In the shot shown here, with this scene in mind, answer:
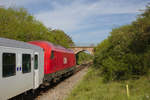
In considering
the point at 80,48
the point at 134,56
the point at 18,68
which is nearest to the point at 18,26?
the point at 134,56

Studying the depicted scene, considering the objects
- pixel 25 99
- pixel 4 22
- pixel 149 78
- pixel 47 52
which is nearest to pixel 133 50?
pixel 149 78

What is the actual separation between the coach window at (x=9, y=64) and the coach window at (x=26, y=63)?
85cm

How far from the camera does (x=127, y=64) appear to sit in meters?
12.6

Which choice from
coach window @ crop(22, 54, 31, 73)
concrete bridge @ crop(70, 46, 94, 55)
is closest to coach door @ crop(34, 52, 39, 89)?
coach window @ crop(22, 54, 31, 73)

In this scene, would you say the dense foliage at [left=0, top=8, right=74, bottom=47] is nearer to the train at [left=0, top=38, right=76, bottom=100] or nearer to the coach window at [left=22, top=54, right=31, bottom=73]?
the train at [left=0, top=38, right=76, bottom=100]

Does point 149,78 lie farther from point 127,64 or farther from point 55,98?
point 55,98

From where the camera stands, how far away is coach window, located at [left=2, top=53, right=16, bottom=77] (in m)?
6.60

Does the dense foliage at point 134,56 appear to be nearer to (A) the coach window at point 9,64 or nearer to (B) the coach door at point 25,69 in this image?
(B) the coach door at point 25,69

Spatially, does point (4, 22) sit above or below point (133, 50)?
above

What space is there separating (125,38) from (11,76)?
10.5 m

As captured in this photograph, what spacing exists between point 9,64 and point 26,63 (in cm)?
159

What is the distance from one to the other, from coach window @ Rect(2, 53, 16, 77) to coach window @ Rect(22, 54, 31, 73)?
849 millimetres

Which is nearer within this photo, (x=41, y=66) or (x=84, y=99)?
(x=84, y=99)

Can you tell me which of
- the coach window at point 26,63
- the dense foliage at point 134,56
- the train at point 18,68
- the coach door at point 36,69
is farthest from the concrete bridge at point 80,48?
the coach window at point 26,63
